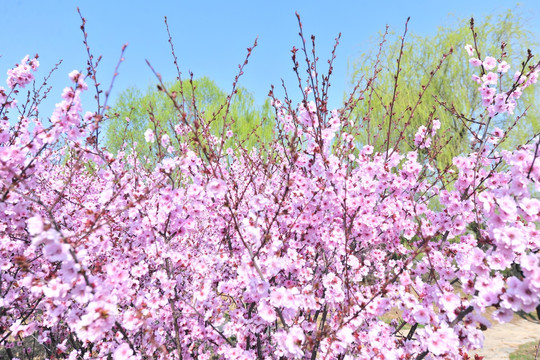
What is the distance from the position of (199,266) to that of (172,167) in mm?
1107

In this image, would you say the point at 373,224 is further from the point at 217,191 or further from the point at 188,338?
the point at 188,338

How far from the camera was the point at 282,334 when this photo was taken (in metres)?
2.11

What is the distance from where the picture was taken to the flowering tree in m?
1.93

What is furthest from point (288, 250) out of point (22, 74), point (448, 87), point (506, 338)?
point (448, 87)

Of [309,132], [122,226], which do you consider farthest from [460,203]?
[122,226]

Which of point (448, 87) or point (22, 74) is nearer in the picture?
point (22, 74)

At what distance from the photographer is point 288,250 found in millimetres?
3006

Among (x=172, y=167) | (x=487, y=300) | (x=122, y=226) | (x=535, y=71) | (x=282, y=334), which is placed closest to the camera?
(x=487, y=300)

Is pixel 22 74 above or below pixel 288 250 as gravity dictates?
above

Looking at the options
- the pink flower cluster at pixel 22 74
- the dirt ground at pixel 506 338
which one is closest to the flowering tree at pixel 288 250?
the pink flower cluster at pixel 22 74

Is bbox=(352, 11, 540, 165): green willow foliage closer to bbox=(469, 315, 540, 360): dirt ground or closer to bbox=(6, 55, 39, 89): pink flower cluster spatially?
bbox=(469, 315, 540, 360): dirt ground

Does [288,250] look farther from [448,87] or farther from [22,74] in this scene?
[448,87]

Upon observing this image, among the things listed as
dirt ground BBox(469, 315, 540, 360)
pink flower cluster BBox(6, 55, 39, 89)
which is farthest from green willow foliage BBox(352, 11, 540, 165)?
pink flower cluster BBox(6, 55, 39, 89)

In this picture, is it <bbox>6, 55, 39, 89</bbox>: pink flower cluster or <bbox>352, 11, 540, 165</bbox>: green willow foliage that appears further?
<bbox>352, 11, 540, 165</bbox>: green willow foliage
